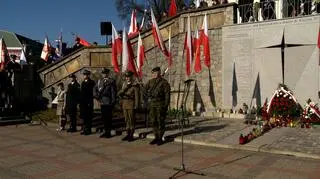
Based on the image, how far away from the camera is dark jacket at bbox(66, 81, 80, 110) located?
46.4 ft

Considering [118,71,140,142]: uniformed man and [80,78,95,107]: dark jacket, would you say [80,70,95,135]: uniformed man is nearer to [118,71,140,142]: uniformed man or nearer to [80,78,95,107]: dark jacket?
[80,78,95,107]: dark jacket

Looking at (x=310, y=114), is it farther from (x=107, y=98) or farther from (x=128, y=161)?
(x=128, y=161)

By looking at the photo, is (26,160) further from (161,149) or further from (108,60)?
(108,60)

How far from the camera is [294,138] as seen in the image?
39.0ft

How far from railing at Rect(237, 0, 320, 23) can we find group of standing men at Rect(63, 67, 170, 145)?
639cm

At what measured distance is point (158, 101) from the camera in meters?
11.6

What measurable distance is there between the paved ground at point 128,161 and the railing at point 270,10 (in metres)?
7.57

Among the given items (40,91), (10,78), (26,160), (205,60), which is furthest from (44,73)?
(26,160)

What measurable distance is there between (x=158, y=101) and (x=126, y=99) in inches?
41.7

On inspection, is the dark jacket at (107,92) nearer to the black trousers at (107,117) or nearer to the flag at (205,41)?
the black trousers at (107,117)

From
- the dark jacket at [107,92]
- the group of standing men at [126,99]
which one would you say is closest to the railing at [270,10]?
the group of standing men at [126,99]

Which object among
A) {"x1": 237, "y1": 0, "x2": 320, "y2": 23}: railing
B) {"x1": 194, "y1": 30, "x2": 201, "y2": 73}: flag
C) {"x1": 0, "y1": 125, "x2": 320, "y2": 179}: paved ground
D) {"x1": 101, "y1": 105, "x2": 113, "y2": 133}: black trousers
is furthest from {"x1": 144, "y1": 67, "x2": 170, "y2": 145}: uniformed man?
{"x1": 237, "y1": 0, "x2": 320, "y2": 23}: railing

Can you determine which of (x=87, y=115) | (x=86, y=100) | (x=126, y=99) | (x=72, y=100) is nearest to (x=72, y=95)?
(x=72, y=100)

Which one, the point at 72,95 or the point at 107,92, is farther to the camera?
the point at 72,95
